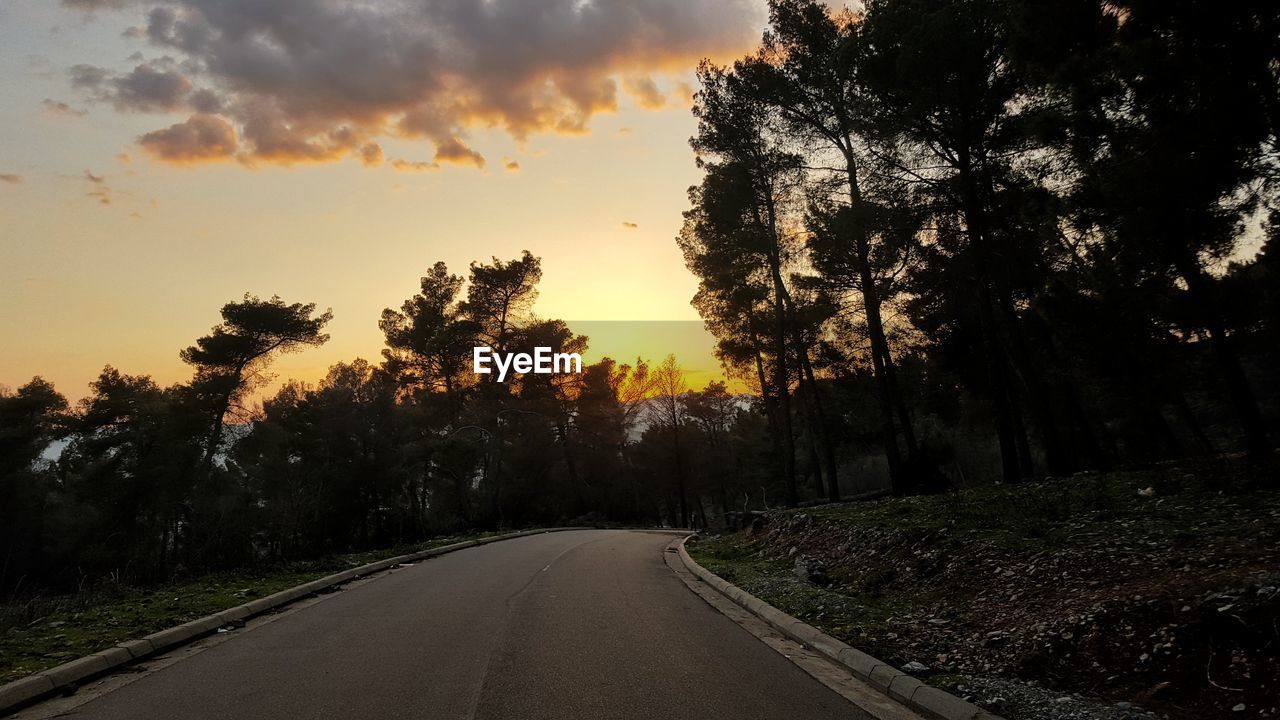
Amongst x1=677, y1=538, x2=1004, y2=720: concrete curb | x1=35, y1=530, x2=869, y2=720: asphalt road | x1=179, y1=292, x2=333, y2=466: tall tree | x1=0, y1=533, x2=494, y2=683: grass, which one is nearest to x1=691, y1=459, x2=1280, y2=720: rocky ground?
x1=677, y1=538, x2=1004, y2=720: concrete curb

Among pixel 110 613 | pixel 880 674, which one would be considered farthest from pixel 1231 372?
pixel 110 613

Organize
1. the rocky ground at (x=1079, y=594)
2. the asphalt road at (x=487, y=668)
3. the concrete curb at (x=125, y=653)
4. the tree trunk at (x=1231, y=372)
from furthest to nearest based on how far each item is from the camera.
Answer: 1. the tree trunk at (x=1231, y=372)
2. the concrete curb at (x=125, y=653)
3. the asphalt road at (x=487, y=668)
4. the rocky ground at (x=1079, y=594)

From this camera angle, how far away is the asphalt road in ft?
16.8

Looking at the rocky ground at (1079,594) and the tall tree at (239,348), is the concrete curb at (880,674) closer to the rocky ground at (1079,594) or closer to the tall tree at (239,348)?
the rocky ground at (1079,594)

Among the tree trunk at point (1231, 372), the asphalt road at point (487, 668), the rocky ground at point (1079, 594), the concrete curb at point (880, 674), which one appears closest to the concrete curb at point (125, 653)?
the asphalt road at point (487, 668)

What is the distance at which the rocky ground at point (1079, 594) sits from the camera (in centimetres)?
471

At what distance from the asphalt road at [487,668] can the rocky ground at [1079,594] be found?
130cm

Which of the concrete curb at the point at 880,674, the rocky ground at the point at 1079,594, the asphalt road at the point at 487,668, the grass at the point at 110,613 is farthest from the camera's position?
the grass at the point at 110,613

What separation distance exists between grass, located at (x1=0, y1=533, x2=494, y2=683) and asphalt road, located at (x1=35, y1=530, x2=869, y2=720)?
1.07 metres

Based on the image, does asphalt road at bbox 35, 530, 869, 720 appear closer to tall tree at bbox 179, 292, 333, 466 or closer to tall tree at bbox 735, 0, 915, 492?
tall tree at bbox 735, 0, 915, 492

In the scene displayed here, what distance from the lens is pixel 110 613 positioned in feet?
30.3

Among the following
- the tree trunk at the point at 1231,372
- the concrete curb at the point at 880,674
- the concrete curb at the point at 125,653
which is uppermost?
the tree trunk at the point at 1231,372

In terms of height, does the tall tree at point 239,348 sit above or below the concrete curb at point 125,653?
above

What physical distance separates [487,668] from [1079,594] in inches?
219
